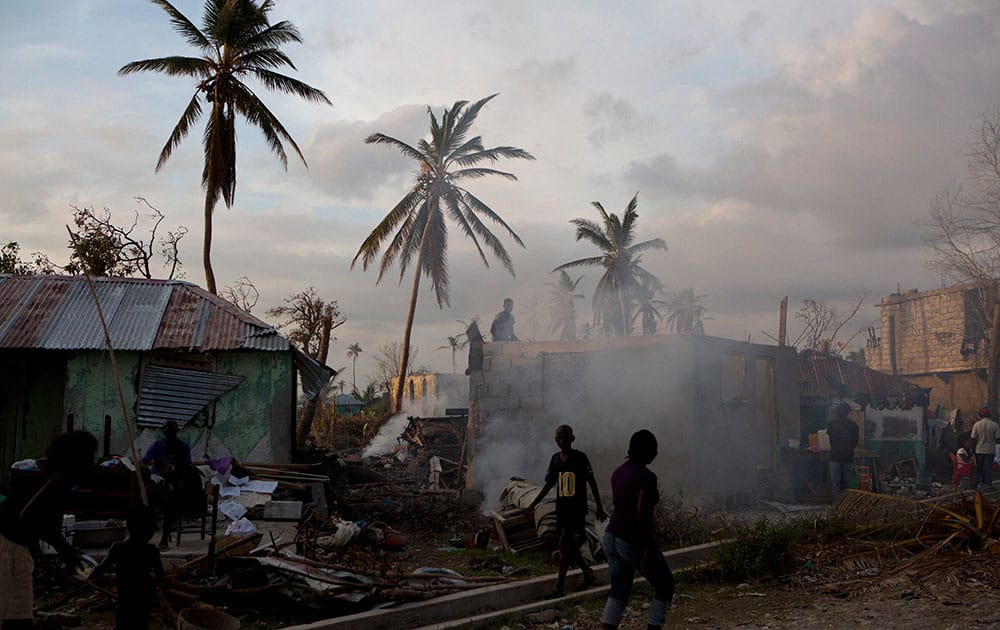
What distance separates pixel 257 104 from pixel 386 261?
7284 millimetres

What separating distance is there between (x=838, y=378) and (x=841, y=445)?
14.0 m

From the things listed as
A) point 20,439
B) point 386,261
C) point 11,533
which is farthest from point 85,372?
point 386,261

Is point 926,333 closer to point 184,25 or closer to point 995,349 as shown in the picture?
point 995,349

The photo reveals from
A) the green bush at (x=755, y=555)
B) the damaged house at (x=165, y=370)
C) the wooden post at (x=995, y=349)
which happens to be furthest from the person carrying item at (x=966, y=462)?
the damaged house at (x=165, y=370)

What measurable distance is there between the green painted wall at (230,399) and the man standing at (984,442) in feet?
39.3

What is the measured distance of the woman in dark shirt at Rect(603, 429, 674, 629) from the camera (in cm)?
502

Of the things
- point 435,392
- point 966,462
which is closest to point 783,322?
point 966,462

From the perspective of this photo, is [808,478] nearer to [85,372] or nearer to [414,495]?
[414,495]

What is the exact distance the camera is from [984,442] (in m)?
14.3

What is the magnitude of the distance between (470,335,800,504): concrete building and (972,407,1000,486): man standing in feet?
12.9

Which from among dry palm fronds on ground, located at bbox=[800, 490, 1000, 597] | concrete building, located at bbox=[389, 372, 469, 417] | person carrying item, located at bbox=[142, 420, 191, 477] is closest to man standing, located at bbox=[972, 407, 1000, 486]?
dry palm fronds on ground, located at bbox=[800, 490, 1000, 597]

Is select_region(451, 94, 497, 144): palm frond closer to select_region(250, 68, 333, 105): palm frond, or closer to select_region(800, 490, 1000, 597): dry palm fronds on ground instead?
select_region(250, 68, 333, 105): palm frond

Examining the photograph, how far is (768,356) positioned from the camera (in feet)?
50.2

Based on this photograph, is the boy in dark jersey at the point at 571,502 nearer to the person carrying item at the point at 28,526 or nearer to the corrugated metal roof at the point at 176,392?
the person carrying item at the point at 28,526
